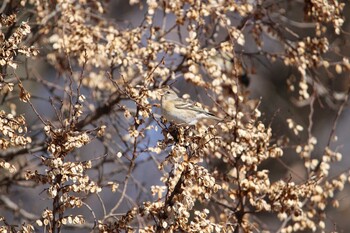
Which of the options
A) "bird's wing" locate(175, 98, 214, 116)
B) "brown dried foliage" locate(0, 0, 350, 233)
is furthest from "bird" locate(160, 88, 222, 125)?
"brown dried foliage" locate(0, 0, 350, 233)

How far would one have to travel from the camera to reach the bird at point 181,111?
7.85 metres

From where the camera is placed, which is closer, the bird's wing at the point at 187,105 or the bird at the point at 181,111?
the bird's wing at the point at 187,105

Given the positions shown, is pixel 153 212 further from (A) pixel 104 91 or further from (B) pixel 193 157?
(A) pixel 104 91

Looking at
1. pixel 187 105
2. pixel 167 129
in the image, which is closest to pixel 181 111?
pixel 187 105

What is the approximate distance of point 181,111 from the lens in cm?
802

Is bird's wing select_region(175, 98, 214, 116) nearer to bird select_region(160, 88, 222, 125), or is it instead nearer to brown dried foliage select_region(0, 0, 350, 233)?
bird select_region(160, 88, 222, 125)

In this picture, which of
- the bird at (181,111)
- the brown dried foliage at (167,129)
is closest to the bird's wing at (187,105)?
the bird at (181,111)

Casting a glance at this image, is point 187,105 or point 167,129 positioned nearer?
point 167,129

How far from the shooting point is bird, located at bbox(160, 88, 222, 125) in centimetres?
785

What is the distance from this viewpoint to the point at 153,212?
6223 millimetres

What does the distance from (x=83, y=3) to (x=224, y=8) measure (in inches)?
75.3

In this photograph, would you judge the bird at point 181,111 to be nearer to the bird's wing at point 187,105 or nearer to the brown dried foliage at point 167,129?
the bird's wing at point 187,105

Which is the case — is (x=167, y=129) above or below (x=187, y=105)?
above

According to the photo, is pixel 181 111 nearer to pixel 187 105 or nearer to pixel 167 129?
pixel 187 105
